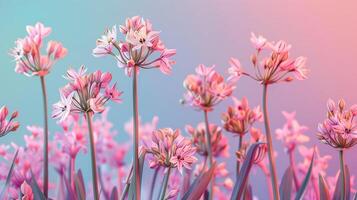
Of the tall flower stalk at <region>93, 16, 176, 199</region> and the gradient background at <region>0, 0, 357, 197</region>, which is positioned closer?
the tall flower stalk at <region>93, 16, 176, 199</region>

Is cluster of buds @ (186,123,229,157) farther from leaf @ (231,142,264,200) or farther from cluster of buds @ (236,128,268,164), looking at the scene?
leaf @ (231,142,264,200)

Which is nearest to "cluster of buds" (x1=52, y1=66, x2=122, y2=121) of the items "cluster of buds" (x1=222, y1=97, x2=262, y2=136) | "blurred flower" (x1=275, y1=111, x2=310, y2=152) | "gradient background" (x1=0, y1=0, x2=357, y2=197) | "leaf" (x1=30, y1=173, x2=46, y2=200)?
→ "leaf" (x1=30, y1=173, x2=46, y2=200)

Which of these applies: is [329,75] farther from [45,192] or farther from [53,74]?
[45,192]

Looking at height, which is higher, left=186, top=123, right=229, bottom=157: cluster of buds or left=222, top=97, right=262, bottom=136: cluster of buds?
left=222, top=97, right=262, bottom=136: cluster of buds

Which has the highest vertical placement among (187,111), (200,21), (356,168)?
(200,21)

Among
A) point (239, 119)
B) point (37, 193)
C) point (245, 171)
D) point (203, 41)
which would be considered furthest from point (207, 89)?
point (203, 41)

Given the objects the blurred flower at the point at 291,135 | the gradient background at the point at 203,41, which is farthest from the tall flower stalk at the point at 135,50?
the gradient background at the point at 203,41

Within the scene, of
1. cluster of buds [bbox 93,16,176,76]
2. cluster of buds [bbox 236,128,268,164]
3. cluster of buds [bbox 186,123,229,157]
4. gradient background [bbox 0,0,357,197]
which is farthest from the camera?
gradient background [bbox 0,0,357,197]

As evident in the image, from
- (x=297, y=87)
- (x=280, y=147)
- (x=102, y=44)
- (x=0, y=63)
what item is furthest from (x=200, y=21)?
(x=102, y=44)
